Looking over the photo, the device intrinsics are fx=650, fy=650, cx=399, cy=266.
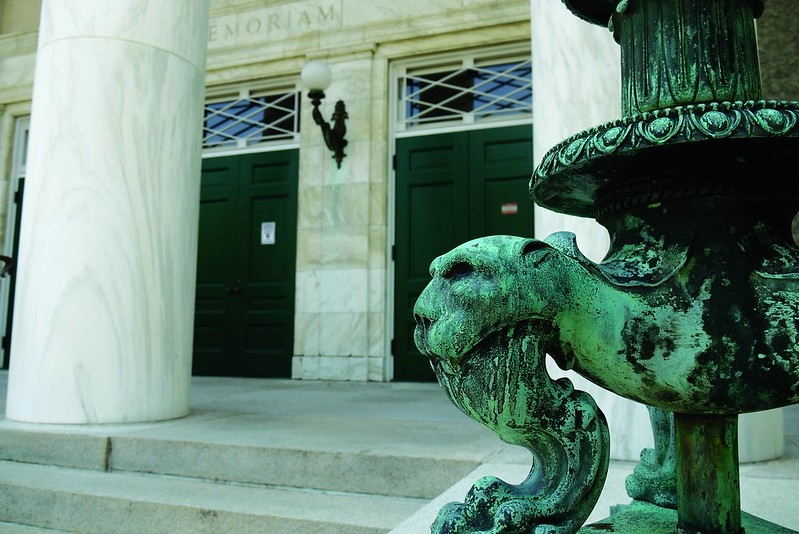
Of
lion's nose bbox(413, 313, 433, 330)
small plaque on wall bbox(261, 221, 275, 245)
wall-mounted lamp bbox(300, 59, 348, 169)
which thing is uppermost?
wall-mounted lamp bbox(300, 59, 348, 169)

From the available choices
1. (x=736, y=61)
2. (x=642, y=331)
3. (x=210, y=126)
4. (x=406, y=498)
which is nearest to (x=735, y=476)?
(x=642, y=331)

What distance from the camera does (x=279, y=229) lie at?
7996 millimetres

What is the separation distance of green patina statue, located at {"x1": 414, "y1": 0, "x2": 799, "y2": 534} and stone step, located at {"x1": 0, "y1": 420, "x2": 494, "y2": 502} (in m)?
1.70

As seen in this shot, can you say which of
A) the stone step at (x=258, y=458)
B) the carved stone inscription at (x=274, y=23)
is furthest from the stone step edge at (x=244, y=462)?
the carved stone inscription at (x=274, y=23)

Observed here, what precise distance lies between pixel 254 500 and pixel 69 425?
1.52m

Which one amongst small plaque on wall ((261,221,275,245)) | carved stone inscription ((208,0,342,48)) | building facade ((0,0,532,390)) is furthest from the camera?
small plaque on wall ((261,221,275,245))

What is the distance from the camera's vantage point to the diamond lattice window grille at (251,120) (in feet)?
26.9

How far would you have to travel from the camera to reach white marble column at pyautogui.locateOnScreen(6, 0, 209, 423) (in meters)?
3.62

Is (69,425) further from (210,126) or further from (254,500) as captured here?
(210,126)

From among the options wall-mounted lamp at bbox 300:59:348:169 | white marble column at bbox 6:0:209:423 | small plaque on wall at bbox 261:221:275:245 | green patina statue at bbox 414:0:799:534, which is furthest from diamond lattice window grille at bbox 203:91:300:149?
green patina statue at bbox 414:0:799:534

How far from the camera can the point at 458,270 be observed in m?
0.92

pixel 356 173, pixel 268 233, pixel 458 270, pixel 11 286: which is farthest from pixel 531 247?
pixel 11 286

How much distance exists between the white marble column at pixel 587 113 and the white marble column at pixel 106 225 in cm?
225

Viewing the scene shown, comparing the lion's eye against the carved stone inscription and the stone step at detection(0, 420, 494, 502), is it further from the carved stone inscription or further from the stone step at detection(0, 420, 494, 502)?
the carved stone inscription
